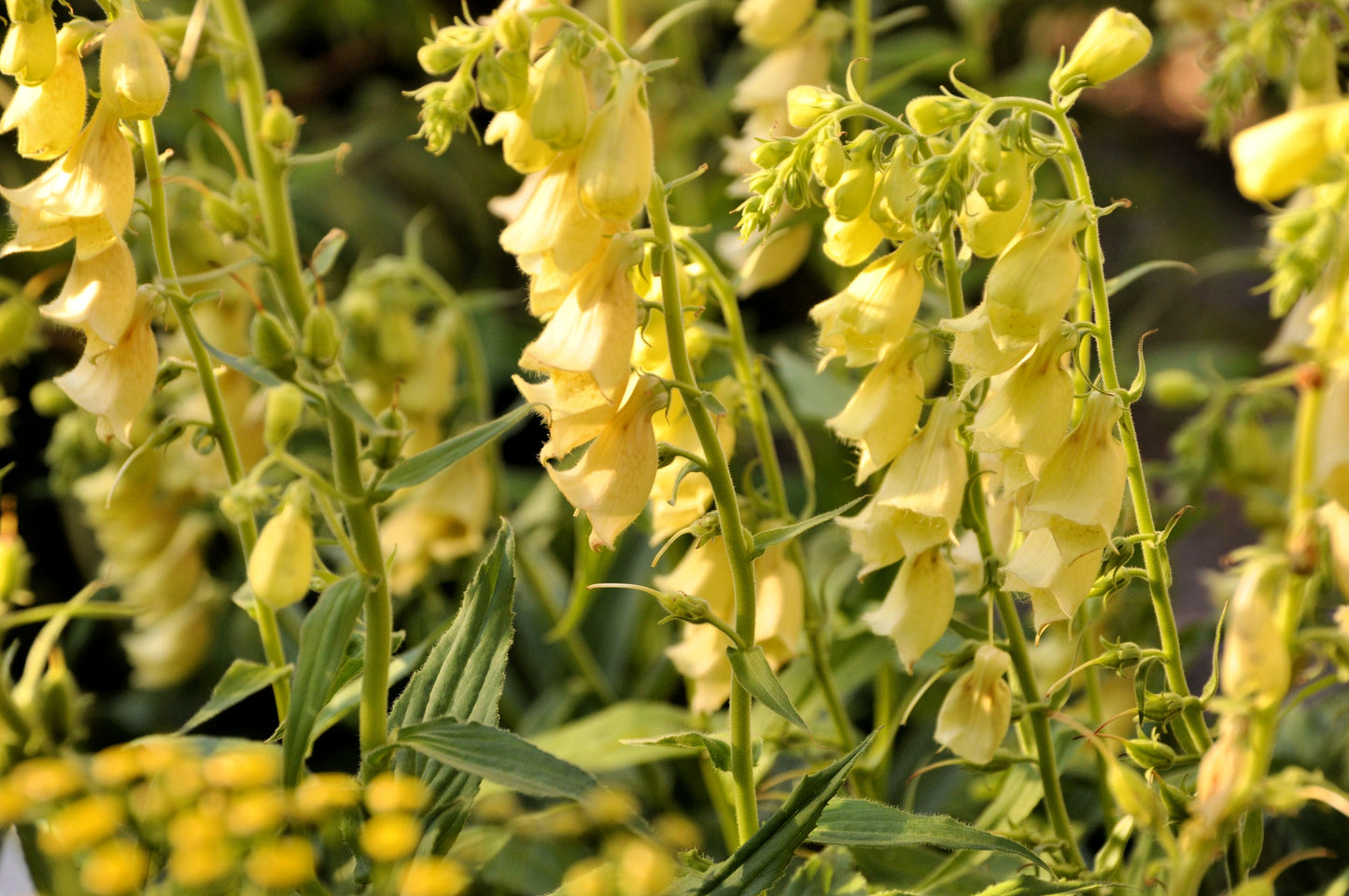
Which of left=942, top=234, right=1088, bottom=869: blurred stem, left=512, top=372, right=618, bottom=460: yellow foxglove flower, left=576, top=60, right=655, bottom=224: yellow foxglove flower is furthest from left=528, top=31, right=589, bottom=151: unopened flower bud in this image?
left=942, top=234, right=1088, bottom=869: blurred stem

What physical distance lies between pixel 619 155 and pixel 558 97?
36 mm

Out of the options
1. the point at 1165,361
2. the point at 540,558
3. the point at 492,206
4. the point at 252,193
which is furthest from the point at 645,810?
the point at 1165,361

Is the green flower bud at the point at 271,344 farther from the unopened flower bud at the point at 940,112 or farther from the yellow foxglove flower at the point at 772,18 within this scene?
the yellow foxglove flower at the point at 772,18

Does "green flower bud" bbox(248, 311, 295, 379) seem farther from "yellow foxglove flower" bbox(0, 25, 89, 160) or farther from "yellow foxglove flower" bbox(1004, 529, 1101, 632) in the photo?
"yellow foxglove flower" bbox(1004, 529, 1101, 632)

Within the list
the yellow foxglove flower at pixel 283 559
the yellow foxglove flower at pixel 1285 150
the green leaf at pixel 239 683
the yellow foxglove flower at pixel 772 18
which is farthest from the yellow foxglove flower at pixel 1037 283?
the yellow foxglove flower at pixel 772 18

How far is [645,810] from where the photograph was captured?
1159 millimetres

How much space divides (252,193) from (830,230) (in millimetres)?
310

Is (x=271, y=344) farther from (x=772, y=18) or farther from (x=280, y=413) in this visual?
(x=772, y=18)

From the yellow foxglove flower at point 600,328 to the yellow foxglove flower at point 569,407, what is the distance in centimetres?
1

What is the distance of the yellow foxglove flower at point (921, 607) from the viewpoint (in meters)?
0.71

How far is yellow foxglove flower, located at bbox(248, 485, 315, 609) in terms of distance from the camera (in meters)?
0.60

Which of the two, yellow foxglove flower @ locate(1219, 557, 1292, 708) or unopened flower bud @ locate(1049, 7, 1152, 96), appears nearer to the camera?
yellow foxglove flower @ locate(1219, 557, 1292, 708)

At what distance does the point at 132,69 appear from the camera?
623 millimetres

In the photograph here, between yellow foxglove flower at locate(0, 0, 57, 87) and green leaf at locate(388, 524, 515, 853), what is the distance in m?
0.32
